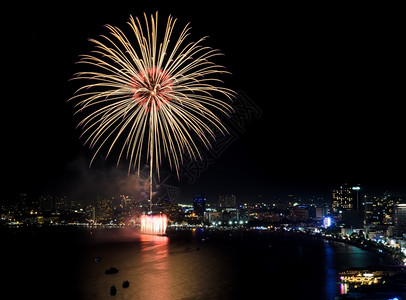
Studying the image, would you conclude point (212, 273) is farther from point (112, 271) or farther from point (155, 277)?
point (112, 271)

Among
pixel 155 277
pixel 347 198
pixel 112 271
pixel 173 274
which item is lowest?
pixel 173 274

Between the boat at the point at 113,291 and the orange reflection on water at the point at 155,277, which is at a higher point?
the boat at the point at 113,291

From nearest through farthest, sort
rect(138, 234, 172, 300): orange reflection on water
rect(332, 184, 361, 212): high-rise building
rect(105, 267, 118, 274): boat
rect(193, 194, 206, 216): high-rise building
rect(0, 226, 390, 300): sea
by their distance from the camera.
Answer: rect(138, 234, 172, 300): orange reflection on water
rect(0, 226, 390, 300): sea
rect(105, 267, 118, 274): boat
rect(332, 184, 361, 212): high-rise building
rect(193, 194, 206, 216): high-rise building

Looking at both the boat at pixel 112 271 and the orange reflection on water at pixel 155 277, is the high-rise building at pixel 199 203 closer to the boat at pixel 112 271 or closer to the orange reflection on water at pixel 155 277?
the orange reflection on water at pixel 155 277

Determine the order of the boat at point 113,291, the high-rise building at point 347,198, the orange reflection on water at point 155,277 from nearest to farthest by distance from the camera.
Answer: the boat at point 113,291 < the orange reflection on water at point 155,277 < the high-rise building at point 347,198

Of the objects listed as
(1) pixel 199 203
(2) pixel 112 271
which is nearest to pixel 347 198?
(1) pixel 199 203

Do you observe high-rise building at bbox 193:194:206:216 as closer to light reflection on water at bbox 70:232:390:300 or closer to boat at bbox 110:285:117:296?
light reflection on water at bbox 70:232:390:300

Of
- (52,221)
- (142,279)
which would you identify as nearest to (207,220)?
(52,221)

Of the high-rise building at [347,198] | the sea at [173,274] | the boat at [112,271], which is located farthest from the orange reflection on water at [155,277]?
the high-rise building at [347,198]

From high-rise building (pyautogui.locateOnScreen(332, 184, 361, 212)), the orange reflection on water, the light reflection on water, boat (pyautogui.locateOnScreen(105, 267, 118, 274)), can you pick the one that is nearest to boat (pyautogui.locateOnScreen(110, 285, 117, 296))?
the light reflection on water
